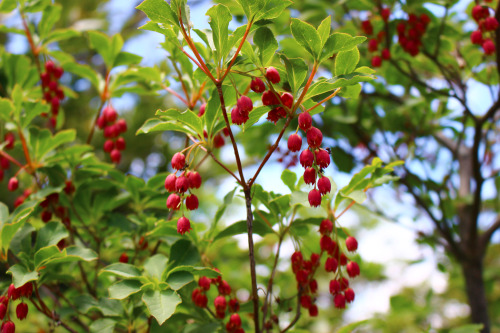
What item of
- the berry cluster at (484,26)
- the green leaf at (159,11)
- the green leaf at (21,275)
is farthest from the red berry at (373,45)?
the green leaf at (21,275)

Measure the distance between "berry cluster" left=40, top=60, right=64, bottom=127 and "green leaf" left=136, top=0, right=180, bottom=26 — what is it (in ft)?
3.65

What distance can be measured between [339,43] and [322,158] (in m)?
0.32

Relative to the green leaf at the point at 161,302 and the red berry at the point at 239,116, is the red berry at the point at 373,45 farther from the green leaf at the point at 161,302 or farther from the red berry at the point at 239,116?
the green leaf at the point at 161,302

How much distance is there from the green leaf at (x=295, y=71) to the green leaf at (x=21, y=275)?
0.94 metres

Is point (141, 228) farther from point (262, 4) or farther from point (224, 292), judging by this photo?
point (262, 4)

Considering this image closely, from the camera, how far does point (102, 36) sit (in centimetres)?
192

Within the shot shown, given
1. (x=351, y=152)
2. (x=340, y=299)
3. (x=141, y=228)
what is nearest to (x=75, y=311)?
(x=141, y=228)

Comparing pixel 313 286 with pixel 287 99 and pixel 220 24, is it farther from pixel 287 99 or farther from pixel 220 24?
pixel 220 24

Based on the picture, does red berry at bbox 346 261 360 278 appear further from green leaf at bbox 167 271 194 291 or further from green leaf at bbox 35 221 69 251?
green leaf at bbox 35 221 69 251

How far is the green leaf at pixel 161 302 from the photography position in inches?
44.7

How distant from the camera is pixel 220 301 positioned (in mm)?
1428

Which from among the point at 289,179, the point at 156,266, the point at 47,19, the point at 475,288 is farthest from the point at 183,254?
the point at 475,288

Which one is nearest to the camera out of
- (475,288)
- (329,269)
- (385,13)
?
(329,269)

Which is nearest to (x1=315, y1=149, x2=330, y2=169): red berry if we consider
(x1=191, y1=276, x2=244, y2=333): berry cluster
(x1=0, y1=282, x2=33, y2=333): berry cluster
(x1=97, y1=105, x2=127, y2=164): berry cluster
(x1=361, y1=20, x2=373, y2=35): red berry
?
(x1=191, y1=276, x2=244, y2=333): berry cluster
